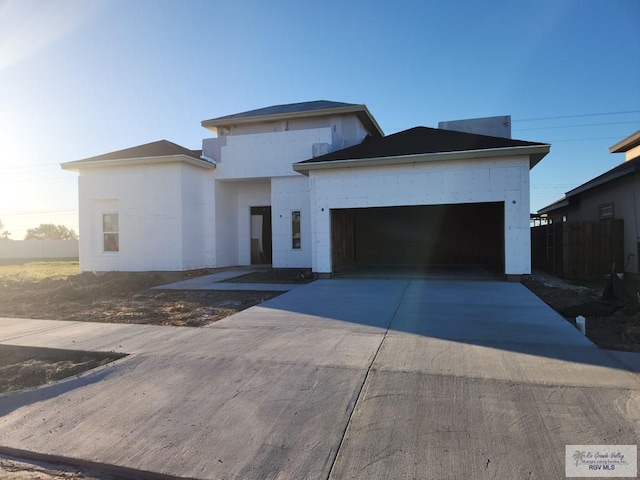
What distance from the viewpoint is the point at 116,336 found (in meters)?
7.03

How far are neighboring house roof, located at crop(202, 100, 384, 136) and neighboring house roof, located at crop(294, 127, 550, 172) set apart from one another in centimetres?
327

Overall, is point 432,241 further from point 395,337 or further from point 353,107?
point 395,337

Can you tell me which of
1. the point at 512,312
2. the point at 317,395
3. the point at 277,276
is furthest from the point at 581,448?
the point at 277,276

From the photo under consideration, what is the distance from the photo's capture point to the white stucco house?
12.8 meters

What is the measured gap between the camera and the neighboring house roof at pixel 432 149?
12.2 metres

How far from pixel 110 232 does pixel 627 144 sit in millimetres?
22380

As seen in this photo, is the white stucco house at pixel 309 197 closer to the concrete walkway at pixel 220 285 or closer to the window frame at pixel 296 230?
the window frame at pixel 296 230

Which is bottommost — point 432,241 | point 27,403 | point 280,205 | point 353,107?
point 27,403

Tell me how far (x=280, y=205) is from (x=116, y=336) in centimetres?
1108

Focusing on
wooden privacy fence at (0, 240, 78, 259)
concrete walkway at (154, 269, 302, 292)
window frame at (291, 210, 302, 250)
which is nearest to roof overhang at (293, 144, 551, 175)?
window frame at (291, 210, 302, 250)

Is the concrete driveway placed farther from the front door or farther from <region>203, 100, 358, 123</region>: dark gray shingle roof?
<region>203, 100, 358, 123</region>: dark gray shingle roof

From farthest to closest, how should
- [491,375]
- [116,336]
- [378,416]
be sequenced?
1. [116,336]
2. [491,375]
3. [378,416]

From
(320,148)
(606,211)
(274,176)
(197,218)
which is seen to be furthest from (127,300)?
(606,211)

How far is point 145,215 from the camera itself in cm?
1648
